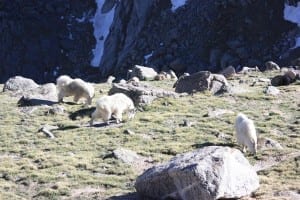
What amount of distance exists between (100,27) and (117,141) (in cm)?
7282

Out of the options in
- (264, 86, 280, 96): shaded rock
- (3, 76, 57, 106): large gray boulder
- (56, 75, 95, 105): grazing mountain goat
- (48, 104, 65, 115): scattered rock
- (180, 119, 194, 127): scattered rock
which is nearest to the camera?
(180, 119, 194, 127): scattered rock

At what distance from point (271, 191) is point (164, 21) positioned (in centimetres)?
6467

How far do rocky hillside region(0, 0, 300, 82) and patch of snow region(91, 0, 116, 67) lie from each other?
0.16 m

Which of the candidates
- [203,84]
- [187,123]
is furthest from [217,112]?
[203,84]

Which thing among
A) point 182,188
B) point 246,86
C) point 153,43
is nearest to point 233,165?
point 182,188

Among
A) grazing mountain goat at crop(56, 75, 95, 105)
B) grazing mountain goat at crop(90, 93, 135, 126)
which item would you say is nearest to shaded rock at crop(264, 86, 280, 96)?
grazing mountain goat at crop(56, 75, 95, 105)

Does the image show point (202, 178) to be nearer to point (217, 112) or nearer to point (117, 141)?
point (117, 141)

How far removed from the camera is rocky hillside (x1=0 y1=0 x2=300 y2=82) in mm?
68500

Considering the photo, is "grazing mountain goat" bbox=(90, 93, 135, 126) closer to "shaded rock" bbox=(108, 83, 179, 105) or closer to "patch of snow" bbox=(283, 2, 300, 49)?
"shaded rock" bbox=(108, 83, 179, 105)

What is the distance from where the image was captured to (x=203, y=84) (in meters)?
32.3

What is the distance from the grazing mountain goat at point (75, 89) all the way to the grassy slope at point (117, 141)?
58cm

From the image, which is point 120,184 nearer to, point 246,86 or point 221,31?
point 246,86

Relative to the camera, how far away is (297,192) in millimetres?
15078

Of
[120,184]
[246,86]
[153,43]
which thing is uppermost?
[153,43]
